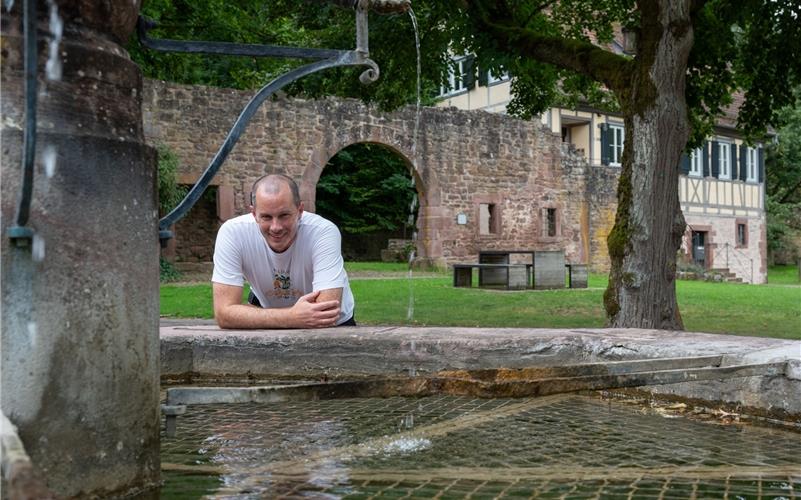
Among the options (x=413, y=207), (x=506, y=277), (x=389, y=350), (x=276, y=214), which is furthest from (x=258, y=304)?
(x=413, y=207)

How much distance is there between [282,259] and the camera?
3.60m

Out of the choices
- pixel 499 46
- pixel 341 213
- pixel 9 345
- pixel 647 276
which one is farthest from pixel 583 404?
pixel 341 213

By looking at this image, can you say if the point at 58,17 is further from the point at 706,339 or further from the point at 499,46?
the point at 499,46

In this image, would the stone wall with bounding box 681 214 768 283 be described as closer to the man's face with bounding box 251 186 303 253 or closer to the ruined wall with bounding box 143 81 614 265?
the ruined wall with bounding box 143 81 614 265

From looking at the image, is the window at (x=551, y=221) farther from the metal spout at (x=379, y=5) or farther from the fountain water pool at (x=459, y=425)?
the metal spout at (x=379, y=5)

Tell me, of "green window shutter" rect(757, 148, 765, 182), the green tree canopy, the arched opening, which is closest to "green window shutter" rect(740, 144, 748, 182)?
"green window shutter" rect(757, 148, 765, 182)

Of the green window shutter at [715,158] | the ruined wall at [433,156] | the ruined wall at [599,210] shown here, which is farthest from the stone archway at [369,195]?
the green window shutter at [715,158]

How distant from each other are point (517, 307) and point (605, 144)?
55.0 feet

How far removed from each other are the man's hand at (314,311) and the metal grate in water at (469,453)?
1.64 feet

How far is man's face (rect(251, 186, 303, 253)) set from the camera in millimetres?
3365

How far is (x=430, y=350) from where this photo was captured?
3312mm

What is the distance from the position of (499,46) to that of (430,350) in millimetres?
4814

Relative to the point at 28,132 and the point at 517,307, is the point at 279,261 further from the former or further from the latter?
the point at 517,307

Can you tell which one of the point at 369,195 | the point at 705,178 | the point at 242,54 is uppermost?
the point at 705,178
